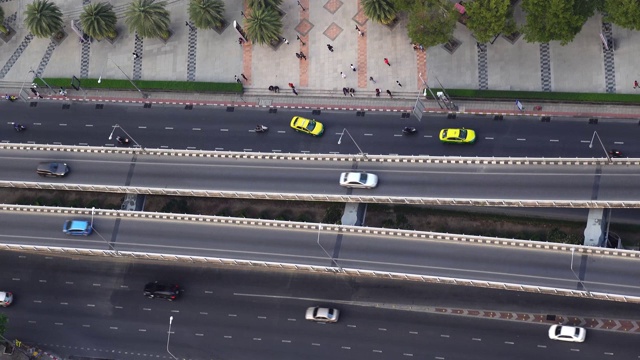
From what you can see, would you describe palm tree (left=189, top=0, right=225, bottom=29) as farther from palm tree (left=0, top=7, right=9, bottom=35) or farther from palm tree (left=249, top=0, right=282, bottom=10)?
palm tree (left=0, top=7, right=9, bottom=35)

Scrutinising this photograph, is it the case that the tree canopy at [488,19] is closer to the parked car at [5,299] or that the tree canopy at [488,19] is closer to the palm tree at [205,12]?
the palm tree at [205,12]

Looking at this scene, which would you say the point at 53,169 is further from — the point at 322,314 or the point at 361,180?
the point at 361,180

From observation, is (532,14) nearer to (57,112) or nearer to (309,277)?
(309,277)

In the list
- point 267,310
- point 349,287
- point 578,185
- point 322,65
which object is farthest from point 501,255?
point 322,65

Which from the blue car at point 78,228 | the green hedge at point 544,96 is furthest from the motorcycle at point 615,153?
the blue car at point 78,228

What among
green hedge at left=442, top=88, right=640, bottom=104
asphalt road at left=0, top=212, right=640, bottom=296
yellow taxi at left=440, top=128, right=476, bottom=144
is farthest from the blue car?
green hedge at left=442, top=88, right=640, bottom=104

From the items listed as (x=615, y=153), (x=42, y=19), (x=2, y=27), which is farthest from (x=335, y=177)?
(x=2, y=27)
